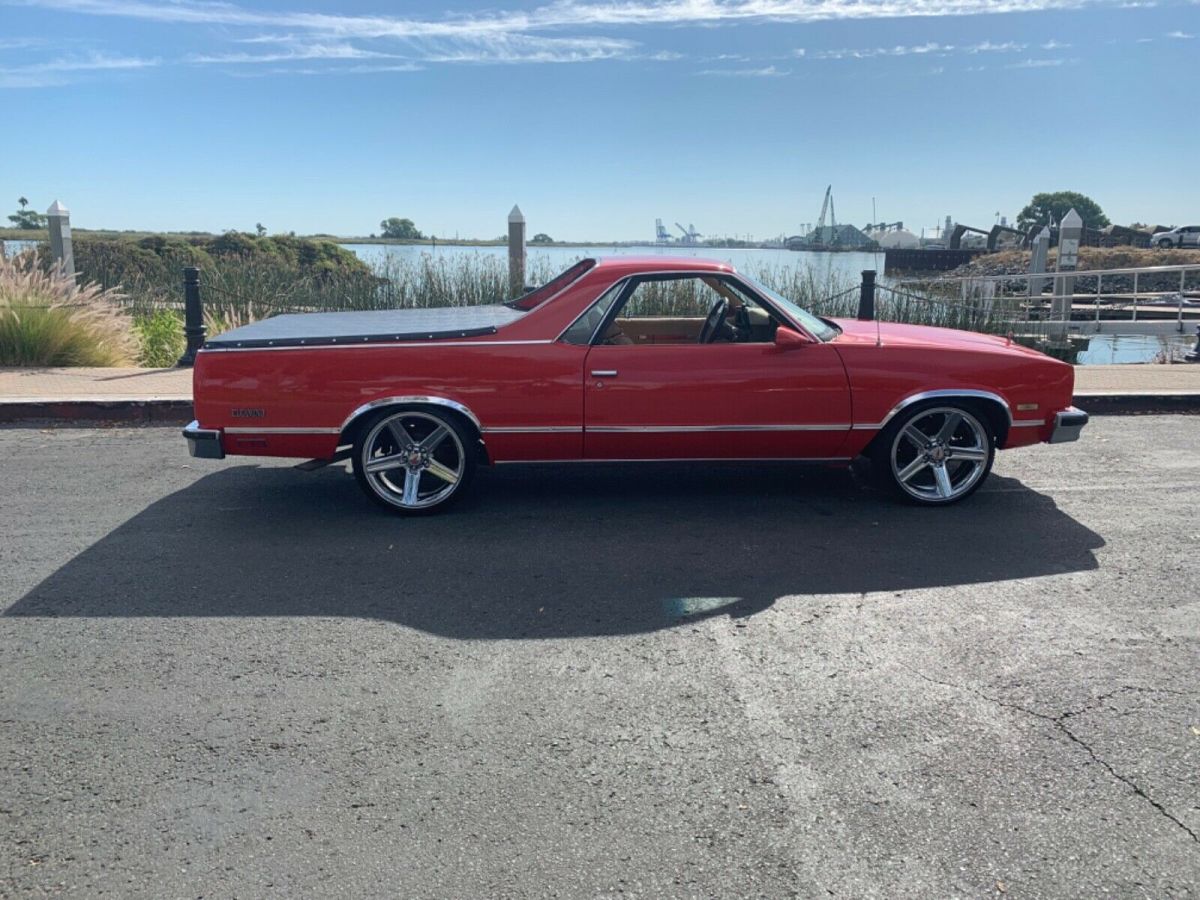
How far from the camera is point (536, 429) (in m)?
6.02

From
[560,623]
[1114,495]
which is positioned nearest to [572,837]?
[560,623]

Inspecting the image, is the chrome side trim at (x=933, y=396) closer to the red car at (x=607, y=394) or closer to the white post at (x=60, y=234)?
the red car at (x=607, y=394)

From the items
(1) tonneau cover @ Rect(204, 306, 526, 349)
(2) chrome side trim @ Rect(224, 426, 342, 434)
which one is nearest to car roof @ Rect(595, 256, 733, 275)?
(1) tonneau cover @ Rect(204, 306, 526, 349)

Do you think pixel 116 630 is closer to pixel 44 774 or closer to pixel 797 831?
pixel 44 774

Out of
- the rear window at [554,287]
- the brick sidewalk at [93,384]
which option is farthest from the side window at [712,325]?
the brick sidewalk at [93,384]

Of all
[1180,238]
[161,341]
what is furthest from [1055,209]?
[161,341]

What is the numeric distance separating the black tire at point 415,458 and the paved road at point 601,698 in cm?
15

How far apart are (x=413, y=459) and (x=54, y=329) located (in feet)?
26.0

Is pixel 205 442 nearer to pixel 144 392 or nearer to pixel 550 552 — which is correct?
pixel 550 552

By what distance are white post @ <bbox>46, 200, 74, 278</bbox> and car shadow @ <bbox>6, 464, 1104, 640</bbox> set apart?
11.0m

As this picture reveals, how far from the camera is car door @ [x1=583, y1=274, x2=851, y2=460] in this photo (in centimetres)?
601

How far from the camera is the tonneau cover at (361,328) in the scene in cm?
598

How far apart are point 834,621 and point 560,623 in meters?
1.23

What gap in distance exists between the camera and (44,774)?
129 inches
